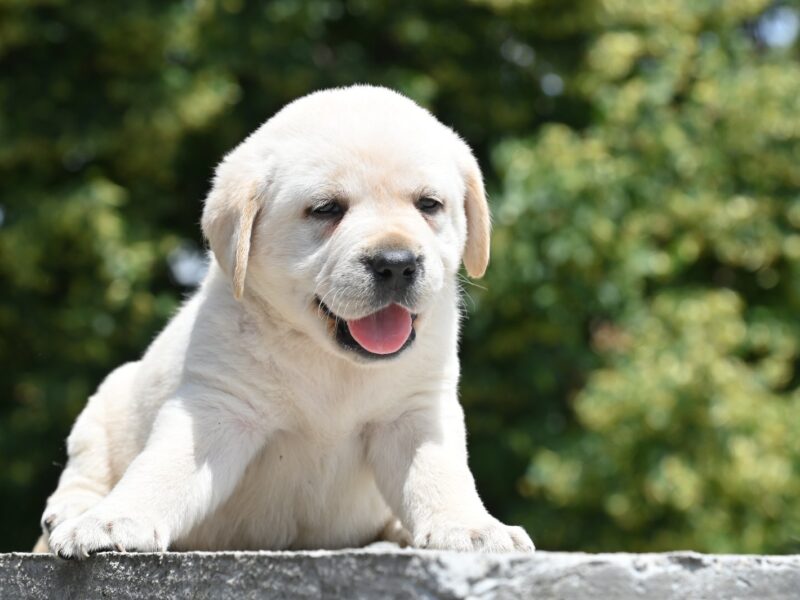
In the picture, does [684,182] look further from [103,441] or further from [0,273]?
[103,441]

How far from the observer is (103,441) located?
4.96 meters

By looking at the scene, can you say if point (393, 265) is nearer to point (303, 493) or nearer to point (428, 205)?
point (428, 205)

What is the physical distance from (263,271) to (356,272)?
1.43 ft

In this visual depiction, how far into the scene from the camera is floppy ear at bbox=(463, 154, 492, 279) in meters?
4.66

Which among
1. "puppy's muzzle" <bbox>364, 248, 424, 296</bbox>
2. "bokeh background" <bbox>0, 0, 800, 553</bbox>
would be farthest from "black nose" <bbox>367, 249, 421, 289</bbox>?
"bokeh background" <bbox>0, 0, 800, 553</bbox>

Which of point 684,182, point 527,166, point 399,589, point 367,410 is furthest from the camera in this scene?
point 684,182

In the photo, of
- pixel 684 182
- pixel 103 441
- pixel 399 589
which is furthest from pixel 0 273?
pixel 399 589

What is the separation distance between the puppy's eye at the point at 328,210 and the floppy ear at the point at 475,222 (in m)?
0.61

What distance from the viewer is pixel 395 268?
401 cm

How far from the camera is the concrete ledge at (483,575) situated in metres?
2.89

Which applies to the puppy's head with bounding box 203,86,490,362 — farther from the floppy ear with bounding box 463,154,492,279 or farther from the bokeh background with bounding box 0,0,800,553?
the bokeh background with bounding box 0,0,800,553

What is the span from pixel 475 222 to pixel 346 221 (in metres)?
0.71

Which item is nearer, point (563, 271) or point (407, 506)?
point (407, 506)

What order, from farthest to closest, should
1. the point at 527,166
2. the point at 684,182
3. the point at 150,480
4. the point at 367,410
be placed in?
the point at 684,182, the point at 527,166, the point at 367,410, the point at 150,480
